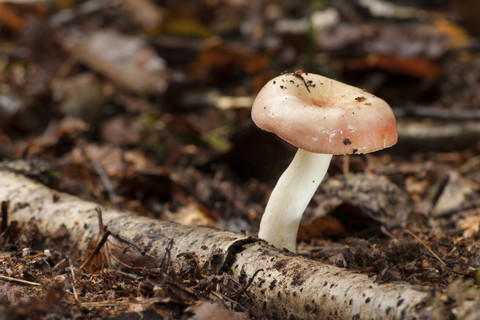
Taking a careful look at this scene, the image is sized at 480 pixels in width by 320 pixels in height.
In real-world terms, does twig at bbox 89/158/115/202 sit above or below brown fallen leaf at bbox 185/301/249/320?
below

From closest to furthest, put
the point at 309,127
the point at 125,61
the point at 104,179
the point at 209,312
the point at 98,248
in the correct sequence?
the point at 209,312
the point at 309,127
the point at 98,248
the point at 104,179
the point at 125,61

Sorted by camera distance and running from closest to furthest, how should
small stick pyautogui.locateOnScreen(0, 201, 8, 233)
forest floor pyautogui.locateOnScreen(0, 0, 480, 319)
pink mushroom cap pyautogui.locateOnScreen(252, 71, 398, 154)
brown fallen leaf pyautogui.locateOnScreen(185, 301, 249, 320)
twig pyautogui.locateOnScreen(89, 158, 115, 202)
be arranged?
brown fallen leaf pyautogui.locateOnScreen(185, 301, 249, 320) < pink mushroom cap pyautogui.locateOnScreen(252, 71, 398, 154) < forest floor pyautogui.locateOnScreen(0, 0, 480, 319) < small stick pyautogui.locateOnScreen(0, 201, 8, 233) < twig pyautogui.locateOnScreen(89, 158, 115, 202)

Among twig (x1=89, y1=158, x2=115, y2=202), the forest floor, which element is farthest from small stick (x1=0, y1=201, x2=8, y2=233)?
twig (x1=89, y1=158, x2=115, y2=202)

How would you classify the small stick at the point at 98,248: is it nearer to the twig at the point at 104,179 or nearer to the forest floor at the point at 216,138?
the forest floor at the point at 216,138

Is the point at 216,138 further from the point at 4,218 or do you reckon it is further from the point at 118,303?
the point at 118,303

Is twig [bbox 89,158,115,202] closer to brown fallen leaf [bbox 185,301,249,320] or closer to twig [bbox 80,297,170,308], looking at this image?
twig [bbox 80,297,170,308]

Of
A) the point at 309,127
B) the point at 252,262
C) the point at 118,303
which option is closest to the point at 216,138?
the point at 252,262

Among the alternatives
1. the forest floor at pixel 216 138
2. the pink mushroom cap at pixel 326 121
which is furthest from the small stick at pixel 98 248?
the pink mushroom cap at pixel 326 121
